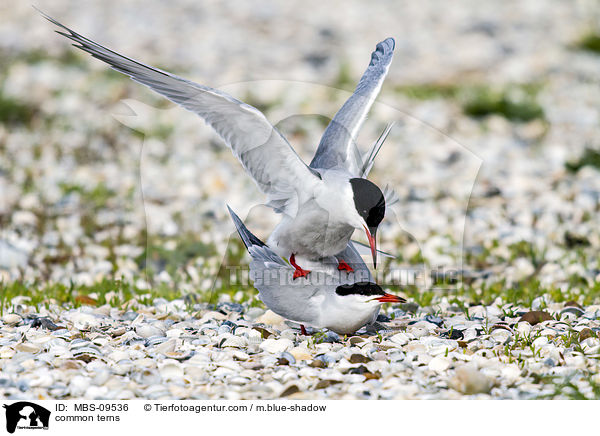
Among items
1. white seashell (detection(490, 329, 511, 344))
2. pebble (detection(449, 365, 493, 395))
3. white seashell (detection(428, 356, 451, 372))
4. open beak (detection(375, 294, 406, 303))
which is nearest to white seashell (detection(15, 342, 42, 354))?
open beak (detection(375, 294, 406, 303))

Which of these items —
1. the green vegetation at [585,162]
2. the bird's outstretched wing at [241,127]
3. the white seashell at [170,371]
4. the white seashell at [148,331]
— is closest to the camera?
the white seashell at [170,371]

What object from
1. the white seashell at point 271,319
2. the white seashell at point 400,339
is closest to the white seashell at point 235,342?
the white seashell at point 271,319

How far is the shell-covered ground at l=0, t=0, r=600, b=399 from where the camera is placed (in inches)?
135

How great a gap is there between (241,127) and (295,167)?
33 cm

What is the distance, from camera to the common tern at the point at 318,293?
11.9 ft

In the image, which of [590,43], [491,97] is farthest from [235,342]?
[590,43]

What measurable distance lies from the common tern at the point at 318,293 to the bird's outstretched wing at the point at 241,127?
30cm

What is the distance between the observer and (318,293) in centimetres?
373

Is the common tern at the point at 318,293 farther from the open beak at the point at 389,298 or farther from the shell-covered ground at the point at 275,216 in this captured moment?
the shell-covered ground at the point at 275,216

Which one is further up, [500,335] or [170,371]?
[500,335]

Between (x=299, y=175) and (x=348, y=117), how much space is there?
63cm

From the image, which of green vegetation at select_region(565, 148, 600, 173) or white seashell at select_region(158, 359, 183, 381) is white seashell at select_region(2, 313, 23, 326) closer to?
white seashell at select_region(158, 359, 183, 381)

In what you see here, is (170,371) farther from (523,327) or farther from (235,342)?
(523,327)
